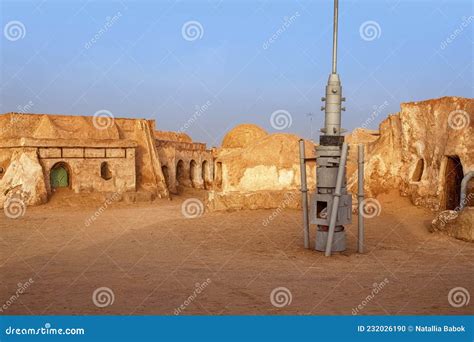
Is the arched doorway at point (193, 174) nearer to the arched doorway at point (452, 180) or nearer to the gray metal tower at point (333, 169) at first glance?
the arched doorway at point (452, 180)

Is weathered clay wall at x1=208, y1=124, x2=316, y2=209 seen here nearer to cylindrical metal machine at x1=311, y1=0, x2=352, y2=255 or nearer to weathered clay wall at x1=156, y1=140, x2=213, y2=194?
cylindrical metal machine at x1=311, y1=0, x2=352, y2=255

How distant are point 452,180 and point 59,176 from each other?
691 inches

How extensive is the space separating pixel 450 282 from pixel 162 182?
21.4m

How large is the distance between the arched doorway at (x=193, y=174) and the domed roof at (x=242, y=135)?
3.97m

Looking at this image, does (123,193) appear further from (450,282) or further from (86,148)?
(450,282)

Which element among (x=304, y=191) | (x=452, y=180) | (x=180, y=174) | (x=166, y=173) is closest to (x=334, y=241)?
(x=304, y=191)

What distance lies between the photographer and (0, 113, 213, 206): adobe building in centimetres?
2144

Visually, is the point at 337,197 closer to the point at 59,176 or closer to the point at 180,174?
the point at 59,176

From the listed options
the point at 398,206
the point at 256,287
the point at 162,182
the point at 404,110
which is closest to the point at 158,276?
the point at 256,287

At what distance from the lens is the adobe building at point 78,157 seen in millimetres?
21438

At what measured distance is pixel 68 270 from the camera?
8.34 meters

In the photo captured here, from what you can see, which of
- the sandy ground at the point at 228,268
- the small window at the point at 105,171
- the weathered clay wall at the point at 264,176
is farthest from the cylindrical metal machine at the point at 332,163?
the small window at the point at 105,171

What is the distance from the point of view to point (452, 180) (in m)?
14.2

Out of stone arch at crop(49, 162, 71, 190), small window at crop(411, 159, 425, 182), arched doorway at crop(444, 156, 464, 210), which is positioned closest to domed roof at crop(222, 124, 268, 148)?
stone arch at crop(49, 162, 71, 190)
